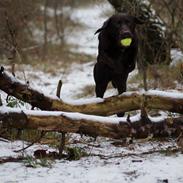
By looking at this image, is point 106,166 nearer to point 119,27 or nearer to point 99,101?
point 99,101

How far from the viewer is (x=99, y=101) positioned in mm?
5777

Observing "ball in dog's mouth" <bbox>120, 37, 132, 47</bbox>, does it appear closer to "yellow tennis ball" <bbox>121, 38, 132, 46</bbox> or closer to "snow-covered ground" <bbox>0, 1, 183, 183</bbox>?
"yellow tennis ball" <bbox>121, 38, 132, 46</bbox>

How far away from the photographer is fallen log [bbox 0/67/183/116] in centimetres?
555

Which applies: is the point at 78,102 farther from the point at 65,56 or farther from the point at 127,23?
the point at 65,56

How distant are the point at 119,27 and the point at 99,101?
968mm

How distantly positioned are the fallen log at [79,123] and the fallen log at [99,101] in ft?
1.32

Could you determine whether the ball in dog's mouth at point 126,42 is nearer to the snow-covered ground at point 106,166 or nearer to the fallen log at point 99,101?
the fallen log at point 99,101

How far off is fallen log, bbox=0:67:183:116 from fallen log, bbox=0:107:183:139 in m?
0.40

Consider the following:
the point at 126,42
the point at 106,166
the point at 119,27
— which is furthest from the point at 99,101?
the point at 106,166

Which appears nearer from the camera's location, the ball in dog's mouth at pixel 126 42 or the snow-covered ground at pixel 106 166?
the snow-covered ground at pixel 106 166

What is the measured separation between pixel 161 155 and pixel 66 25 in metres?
18.6

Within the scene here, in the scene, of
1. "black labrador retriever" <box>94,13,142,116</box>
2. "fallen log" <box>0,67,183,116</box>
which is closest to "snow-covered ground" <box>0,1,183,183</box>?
"fallen log" <box>0,67,183,116</box>

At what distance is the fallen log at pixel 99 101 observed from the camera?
555 cm

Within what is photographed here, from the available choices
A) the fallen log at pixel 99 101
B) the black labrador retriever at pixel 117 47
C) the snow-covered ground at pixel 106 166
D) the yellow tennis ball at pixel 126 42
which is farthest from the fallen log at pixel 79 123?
the black labrador retriever at pixel 117 47
